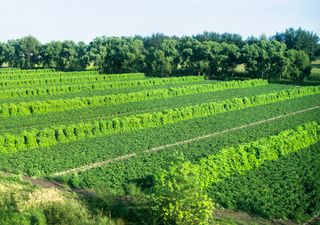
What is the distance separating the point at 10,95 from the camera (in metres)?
57.1

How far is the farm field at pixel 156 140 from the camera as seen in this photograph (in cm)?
2173

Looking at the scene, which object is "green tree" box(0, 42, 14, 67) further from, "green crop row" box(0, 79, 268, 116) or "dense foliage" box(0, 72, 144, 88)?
"green crop row" box(0, 79, 268, 116)

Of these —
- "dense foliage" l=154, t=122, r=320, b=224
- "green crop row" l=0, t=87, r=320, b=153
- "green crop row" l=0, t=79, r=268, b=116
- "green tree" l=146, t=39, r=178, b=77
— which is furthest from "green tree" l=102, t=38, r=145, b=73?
"dense foliage" l=154, t=122, r=320, b=224

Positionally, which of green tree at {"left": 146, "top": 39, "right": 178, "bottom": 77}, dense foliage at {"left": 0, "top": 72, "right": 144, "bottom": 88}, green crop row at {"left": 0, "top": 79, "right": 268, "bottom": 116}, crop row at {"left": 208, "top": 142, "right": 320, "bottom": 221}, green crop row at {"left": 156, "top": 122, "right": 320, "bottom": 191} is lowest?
crop row at {"left": 208, "top": 142, "right": 320, "bottom": 221}

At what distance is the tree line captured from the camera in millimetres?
Answer: 84688

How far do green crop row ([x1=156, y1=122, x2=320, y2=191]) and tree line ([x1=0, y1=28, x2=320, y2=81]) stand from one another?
54.0m

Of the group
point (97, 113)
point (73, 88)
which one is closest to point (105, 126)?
point (97, 113)

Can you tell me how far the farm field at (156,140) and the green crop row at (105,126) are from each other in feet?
0.28

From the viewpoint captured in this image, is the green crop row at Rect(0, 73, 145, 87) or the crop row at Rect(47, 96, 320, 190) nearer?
the crop row at Rect(47, 96, 320, 190)

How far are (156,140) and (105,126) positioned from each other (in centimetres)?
578

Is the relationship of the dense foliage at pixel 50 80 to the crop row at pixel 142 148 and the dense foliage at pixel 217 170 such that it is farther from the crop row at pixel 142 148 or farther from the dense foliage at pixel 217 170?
Result: the dense foliage at pixel 217 170

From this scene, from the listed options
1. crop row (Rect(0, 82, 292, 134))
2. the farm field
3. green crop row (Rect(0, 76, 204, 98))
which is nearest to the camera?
the farm field

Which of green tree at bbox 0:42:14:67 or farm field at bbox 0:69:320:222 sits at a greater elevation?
green tree at bbox 0:42:14:67

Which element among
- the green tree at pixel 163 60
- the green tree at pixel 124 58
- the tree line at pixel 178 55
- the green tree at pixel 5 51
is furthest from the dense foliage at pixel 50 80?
the green tree at pixel 5 51
